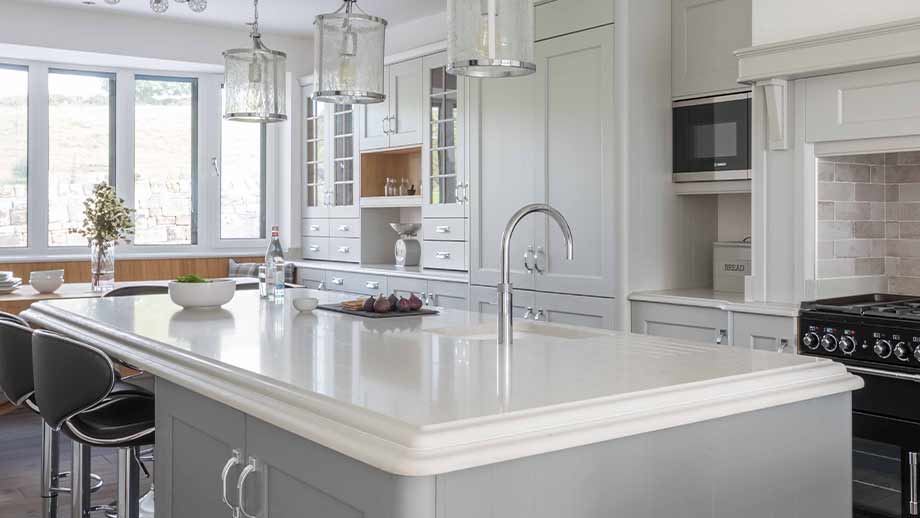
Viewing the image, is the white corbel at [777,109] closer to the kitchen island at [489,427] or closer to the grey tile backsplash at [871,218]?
the grey tile backsplash at [871,218]

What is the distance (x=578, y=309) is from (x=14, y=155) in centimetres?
473

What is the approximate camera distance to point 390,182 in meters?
6.56

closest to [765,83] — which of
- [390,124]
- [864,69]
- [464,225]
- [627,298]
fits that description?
[864,69]

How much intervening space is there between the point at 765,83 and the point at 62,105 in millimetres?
5569

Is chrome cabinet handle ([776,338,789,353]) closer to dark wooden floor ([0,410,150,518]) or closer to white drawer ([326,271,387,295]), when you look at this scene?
dark wooden floor ([0,410,150,518])

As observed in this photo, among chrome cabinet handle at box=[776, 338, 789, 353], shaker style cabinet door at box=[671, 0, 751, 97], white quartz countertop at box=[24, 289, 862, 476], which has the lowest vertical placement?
chrome cabinet handle at box=[776, 338, 789, 353]

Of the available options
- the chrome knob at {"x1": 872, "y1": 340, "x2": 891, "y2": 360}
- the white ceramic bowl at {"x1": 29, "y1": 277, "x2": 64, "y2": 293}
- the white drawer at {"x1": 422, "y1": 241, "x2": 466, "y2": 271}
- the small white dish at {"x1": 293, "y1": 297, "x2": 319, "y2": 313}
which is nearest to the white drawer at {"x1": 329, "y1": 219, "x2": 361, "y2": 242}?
Answer: the white drawer at {"x1": 422, "y1": 241, "x2": 466, "y2": 271}

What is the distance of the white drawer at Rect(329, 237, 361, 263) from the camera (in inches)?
263

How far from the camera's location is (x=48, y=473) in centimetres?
346

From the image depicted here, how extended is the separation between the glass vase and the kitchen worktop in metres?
1.68

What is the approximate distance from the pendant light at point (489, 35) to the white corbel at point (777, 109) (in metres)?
1.58

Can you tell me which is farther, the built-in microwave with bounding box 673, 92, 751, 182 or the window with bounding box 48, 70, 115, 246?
the window with bounding box 48, 70, 115, 246

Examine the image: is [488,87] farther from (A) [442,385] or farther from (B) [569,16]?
(A) [442,385]

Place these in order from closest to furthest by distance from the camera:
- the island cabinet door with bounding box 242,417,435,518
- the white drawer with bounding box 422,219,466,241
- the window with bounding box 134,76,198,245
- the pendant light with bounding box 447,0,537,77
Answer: the island cabinet door with bounding box 242,417,435,518 → the pendant light with bounding box 447,0,537,77 → the white drawer with bounding box 422,219,466,241 → the window with bounding box 134,76,198,245
